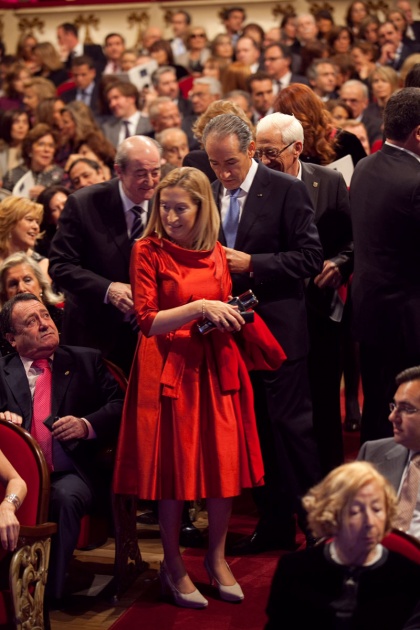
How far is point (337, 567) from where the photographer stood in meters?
2.87

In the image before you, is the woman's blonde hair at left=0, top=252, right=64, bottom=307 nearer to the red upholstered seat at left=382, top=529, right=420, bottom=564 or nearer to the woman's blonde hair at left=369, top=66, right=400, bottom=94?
the red upholstered seat at left=382, top=529, right=420, bottom=564

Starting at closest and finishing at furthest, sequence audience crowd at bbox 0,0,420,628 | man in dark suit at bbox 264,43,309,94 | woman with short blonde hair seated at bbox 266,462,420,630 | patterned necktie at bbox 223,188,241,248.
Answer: woman with short blonde hair seated at bbox 266,462,420,630 → audience crowd at bbox 0,0,420,628 → patterned necktie at bbox 223,188,241,248 → man in dark suit at bbox 264,43,309,94

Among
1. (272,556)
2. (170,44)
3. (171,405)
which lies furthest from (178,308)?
(170,44)

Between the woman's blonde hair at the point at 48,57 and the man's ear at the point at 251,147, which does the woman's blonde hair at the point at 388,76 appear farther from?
the man's ear at the point at 251,147

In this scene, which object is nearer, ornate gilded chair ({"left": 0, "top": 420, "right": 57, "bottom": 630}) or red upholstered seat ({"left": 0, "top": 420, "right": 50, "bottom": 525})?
ornate gilded chair ({"left": 0, "top": 420, "right": 57, "bottom": 630})

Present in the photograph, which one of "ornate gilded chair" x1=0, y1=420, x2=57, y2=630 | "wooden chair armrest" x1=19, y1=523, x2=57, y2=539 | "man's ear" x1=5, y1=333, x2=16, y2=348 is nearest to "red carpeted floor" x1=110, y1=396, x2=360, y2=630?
"ornate gilded chair" x1=0, y1=420, x2=57, y2=630

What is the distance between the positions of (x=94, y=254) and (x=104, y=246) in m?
0.06

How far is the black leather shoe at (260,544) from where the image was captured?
15.0ft

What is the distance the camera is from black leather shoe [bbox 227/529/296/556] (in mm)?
4570

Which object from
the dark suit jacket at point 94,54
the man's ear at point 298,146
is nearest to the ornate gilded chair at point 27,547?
the man's ear at point 298,146

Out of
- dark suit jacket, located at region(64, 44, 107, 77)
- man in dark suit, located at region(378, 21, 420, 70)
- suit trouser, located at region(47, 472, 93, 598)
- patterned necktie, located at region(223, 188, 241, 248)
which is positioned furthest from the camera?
dark suit jacket, located at region(64, 44, 107, 77)

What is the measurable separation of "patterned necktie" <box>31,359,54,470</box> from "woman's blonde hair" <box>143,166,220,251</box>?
706mm

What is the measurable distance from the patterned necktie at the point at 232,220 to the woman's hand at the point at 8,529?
4.85 feet

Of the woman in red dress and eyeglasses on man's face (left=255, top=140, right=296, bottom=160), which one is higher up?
eyeglasses on man's face (left=255, top=140, right=296, bottom=160)
